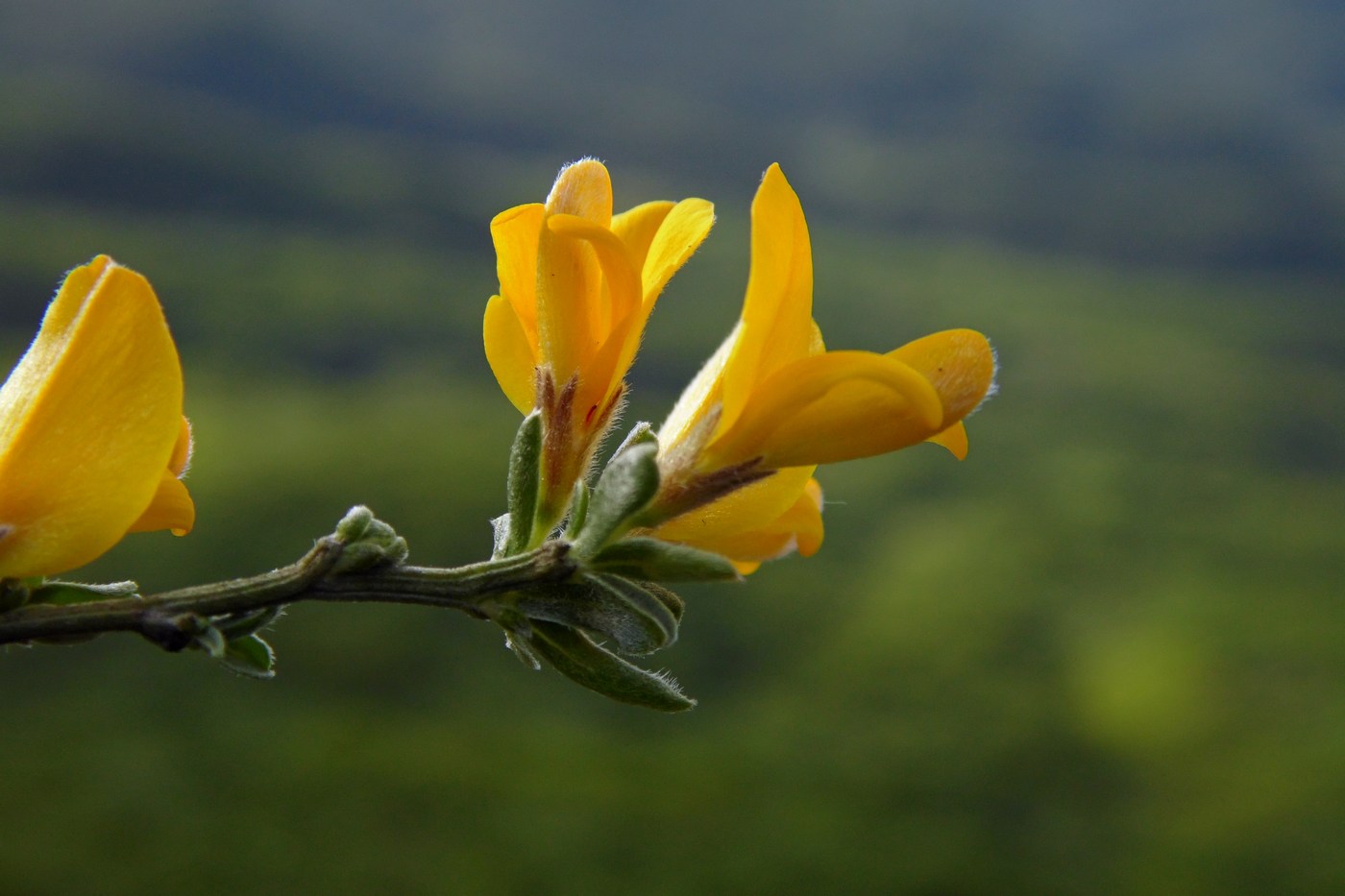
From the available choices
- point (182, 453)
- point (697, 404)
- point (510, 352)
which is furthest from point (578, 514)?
point (182, 453)

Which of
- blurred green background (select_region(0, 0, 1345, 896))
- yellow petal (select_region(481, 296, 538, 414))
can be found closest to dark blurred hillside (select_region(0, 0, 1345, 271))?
blurred green background (select_region(0, 0, 1345, 896))

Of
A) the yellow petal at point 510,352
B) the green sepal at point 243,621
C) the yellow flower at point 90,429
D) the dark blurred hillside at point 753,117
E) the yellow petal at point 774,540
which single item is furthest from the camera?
the dark blurred hillside at point 753,117

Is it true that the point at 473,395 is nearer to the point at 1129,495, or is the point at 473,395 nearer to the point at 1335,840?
the point at 1129,495

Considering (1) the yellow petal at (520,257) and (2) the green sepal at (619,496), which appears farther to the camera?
(1) the yellow petal at (520,257)

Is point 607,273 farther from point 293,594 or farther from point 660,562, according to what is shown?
point 293,594

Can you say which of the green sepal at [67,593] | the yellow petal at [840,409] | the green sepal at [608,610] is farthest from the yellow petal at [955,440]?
the green sepal at [67,593]

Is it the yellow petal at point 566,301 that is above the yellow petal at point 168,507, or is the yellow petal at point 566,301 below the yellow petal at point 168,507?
above

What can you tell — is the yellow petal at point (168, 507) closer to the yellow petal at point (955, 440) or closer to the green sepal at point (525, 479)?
the green sepal at point (525, 479)

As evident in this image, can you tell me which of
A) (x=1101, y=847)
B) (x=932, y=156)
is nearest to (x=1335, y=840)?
(x=1101, y=847)
